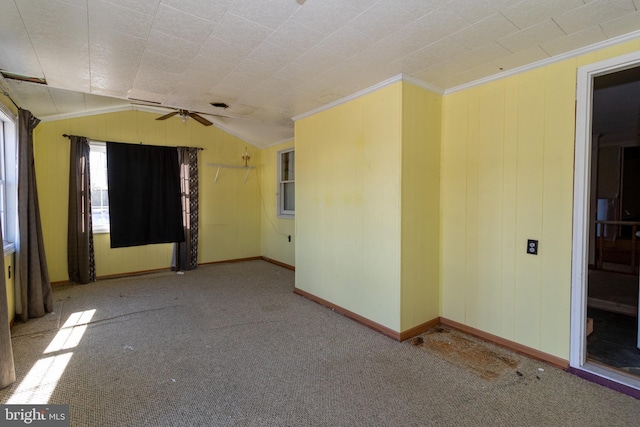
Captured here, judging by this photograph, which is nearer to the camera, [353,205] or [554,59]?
[554,59]

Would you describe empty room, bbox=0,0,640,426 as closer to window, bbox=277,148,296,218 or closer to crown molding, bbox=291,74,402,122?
crown molding, bbox=291,74,402,122

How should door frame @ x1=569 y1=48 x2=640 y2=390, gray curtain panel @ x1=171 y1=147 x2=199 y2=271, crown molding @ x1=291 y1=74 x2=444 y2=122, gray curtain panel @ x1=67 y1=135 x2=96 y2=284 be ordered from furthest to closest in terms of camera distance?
gray curtain panel @ x1=171 y1=147 x2=199 y2=271
gray curtain panel @ x1=67 y1=135 x2=96 y2=284
crown molding @ x1=291 y1=74 x2=444 y2=122
door frame @ x1=569 y1=48 x2=640 y2=390

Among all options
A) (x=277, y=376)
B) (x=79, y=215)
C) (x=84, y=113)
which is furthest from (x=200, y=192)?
(x=277, y=376)

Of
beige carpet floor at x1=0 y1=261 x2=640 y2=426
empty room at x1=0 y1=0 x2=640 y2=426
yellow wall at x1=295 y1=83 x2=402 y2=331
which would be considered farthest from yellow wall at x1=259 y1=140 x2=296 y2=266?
beige carpet floor at x1=0 y1=261 x2=640 y2=426

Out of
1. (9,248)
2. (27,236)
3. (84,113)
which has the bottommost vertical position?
(9,248)

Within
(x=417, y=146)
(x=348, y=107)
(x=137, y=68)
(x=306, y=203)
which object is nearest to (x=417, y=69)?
(x=417, y=146)

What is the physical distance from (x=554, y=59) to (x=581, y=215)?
115 cm

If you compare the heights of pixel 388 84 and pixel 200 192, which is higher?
pixel 388 84

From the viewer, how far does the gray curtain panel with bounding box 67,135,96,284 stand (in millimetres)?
4426

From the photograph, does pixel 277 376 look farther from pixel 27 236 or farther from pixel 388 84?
pixel 27 236

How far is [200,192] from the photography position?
5566mm

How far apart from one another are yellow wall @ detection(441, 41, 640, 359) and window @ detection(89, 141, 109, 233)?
4902 mm

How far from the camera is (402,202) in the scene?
2.71m

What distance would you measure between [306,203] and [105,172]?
3.35 m
